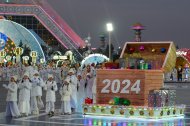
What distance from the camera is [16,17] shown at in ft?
306

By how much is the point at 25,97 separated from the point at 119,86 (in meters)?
3.24

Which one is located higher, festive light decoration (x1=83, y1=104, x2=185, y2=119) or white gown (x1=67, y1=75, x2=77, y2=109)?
white gown (x1=67, y1=75, x2=77, y2=109)

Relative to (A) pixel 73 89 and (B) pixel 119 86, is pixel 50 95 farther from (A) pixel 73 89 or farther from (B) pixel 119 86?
(B) pixel 119 86

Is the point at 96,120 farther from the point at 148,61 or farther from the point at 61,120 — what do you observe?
the point at 148,61

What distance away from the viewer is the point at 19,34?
76.6 metres

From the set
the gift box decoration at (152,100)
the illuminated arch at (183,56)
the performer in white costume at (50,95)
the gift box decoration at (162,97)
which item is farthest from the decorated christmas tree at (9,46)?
the gift box decoration at (152,100)

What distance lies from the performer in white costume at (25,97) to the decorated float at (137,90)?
198 centimetres

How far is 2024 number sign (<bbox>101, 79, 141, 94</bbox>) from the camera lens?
1850cm

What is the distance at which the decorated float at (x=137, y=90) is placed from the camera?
707 inches

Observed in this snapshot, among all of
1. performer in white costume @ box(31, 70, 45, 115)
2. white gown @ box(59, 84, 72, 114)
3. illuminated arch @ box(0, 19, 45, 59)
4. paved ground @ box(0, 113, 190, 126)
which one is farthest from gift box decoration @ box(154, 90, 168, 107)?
illuminated arch @ box(0, 19, 45, 59)

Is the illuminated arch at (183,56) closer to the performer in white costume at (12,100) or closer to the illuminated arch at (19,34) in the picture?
the illuminated arch at (19,34)

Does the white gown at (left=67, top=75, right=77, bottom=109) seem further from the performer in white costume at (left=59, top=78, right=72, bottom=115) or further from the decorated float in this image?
the decorated float

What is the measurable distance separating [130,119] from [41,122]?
2.91 m

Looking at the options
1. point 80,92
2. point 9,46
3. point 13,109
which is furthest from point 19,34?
point 13,109
